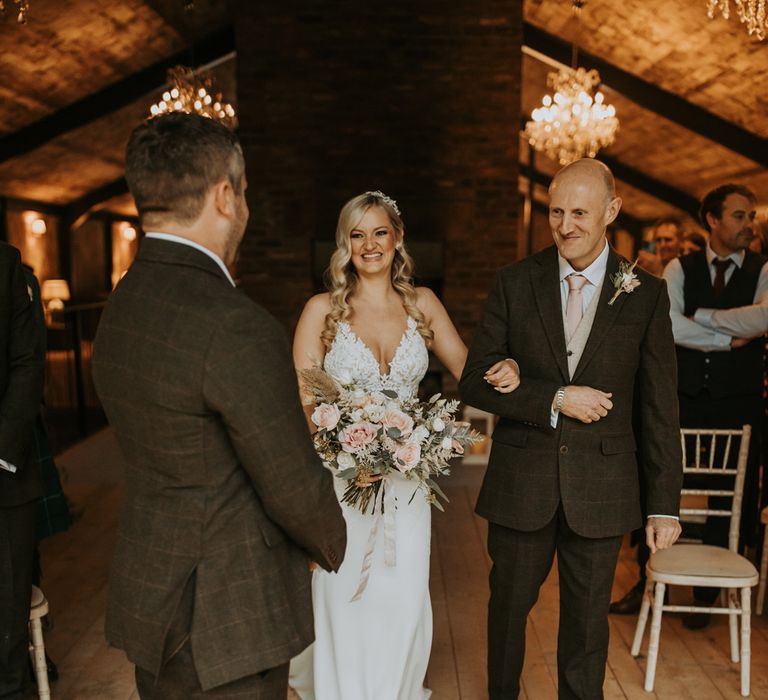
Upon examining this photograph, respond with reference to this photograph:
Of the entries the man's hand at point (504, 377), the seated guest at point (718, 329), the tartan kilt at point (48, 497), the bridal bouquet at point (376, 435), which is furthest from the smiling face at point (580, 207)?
the tartan kilt at point (48, 497)

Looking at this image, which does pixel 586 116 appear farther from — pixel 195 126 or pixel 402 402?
pixel 195 126

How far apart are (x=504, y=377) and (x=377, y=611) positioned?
3.39 feet

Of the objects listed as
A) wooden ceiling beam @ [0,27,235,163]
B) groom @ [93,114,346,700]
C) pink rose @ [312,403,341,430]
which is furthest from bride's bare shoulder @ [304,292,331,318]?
wooden ceiling beam @ [0,27,235,163]

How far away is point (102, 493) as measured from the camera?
6.18 metres

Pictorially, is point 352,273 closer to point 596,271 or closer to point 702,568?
point 596,271

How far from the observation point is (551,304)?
2.62m

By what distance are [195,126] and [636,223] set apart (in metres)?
15.8

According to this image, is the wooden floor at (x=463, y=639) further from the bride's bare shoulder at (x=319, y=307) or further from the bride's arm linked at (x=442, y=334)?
the bride's bare shoulder at (x=319, y=307)

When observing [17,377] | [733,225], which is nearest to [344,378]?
[17,377]

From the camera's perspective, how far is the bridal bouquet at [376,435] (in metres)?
2.61

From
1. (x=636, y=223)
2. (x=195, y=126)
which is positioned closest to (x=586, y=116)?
(x=195, y=126)

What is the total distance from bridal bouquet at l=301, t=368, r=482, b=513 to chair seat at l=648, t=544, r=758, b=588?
1074mm

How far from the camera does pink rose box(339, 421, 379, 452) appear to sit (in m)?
A: 2.58

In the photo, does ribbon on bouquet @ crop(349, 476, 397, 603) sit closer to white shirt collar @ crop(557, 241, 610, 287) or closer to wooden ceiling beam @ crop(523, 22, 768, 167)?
white shirt collar @ crop(557, 241, 610, 287)
